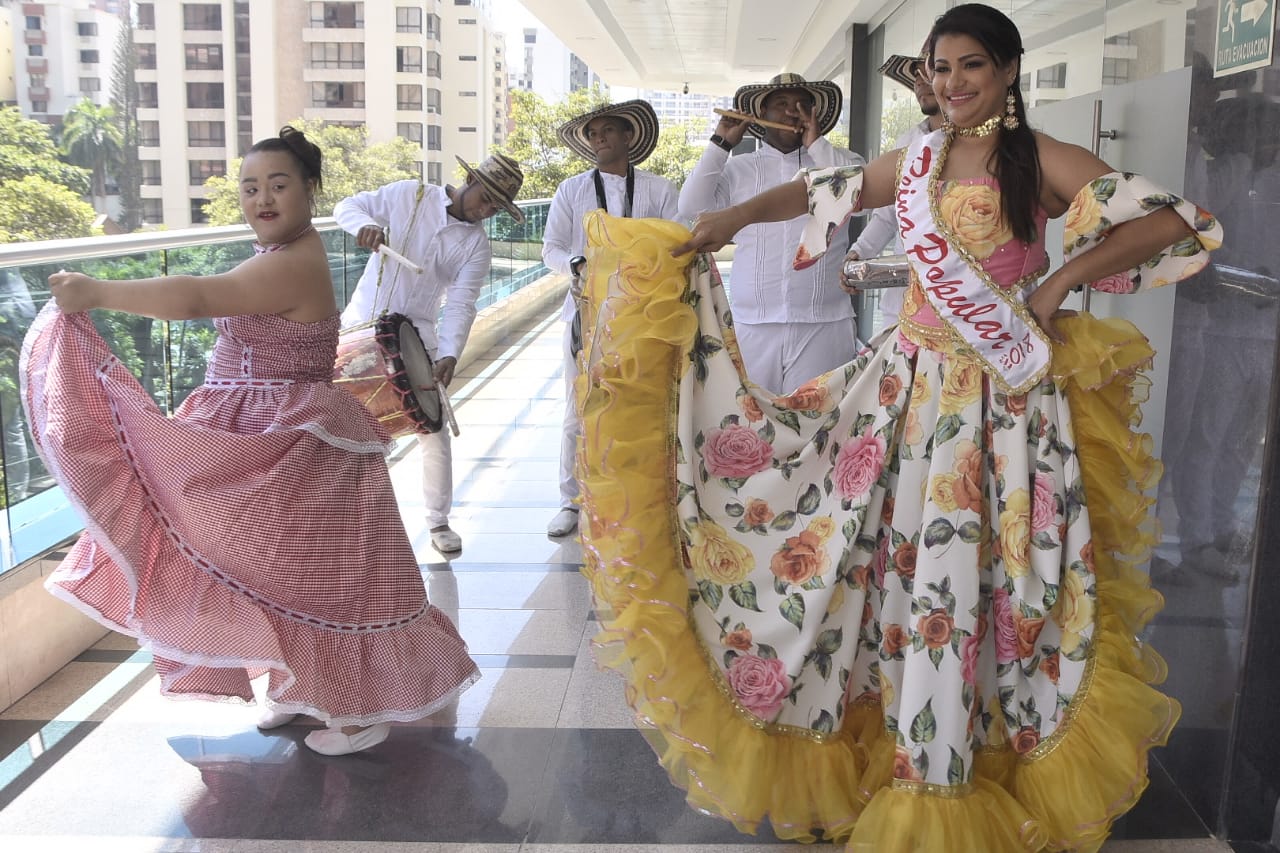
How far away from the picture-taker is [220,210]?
42.9 metres

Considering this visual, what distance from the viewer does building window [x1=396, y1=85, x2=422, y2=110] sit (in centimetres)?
5325

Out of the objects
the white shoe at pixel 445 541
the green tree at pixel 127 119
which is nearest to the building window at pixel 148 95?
the green tree at pixel 127 119

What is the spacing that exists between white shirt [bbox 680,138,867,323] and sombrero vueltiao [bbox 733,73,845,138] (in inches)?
3.8

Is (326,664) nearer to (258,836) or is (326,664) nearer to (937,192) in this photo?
(258,836)

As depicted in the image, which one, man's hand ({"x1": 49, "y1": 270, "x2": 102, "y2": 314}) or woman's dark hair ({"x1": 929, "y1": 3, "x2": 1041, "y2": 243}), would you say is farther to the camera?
man's hand ({"x1": 49, "y1": 270, "x2": 102, "y2": 314})

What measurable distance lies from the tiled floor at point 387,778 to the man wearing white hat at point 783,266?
3.71 feet

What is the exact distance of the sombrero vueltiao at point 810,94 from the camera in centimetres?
408

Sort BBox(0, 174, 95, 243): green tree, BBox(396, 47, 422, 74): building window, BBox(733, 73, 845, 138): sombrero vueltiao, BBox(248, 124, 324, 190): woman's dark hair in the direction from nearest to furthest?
BBox(248, 124, 324, 190): woman's dark hair < BBox(733, 73, 845, 138): sombrero vueltiao < BBox(0, 174, 95, 243): green tree < BBox(396, 47, 422, 74): building window

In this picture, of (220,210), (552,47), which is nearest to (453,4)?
(552,47)

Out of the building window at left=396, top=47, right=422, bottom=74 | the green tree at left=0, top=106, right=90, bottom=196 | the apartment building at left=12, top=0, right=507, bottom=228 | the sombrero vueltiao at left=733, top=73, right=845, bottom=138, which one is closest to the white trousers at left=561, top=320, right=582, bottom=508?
the sombrero vueltiao at left=733, top=73, right=845, bottom=138

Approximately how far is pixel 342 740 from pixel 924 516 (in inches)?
58.6

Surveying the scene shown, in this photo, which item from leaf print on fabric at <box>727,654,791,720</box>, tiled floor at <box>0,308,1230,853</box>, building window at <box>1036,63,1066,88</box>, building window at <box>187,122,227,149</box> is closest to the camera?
leaf print on fabric at <box>727,654,791,720</box>

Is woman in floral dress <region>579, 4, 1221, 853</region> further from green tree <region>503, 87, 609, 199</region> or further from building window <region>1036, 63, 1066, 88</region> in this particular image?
green tree <region>503, 87, 609, 199</region>

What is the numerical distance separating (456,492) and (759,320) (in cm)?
203
